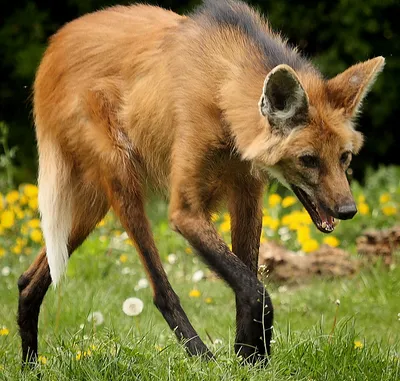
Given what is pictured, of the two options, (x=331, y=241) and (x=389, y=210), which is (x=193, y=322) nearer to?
(x=331, y=241)

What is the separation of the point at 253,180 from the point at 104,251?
2.36 metres

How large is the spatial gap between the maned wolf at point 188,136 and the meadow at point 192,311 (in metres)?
0.19

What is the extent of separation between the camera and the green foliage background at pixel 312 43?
8047mm

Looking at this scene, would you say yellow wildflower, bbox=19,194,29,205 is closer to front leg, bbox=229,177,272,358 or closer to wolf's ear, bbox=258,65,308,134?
front leg, bbox=229,177,272,358

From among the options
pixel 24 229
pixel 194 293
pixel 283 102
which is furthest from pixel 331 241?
pixel 283 102

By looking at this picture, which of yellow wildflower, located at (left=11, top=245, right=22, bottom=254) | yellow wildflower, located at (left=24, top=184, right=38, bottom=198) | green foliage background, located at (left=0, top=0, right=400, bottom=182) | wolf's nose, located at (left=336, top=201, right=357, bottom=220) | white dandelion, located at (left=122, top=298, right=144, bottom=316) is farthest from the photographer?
green foliage background, located at (left=0, top=0, right=400, bottom=182)

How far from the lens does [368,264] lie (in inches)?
206

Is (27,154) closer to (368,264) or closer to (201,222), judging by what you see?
(368,264)

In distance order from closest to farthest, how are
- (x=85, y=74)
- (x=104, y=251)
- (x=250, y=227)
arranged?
(x=250, y=227) → (x=85, y=74) → (x=104, y=251)

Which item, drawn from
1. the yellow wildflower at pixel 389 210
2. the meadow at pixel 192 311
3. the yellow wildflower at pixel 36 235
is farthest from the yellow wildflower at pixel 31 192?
the yellow wildflower at pixel 389 210

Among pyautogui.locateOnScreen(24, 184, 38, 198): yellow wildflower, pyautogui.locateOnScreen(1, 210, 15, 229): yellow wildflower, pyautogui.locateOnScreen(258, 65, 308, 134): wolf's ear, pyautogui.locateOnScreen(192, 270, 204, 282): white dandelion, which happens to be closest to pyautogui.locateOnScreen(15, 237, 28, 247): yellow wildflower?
pyautogui.locateOnScreen(1, 210, 15, 229): yellow wildflower

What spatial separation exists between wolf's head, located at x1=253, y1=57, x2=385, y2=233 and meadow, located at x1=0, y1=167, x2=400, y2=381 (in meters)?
0.51

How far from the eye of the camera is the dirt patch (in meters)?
5.29

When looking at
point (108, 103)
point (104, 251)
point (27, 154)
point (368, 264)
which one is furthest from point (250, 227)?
point (27, 154)
